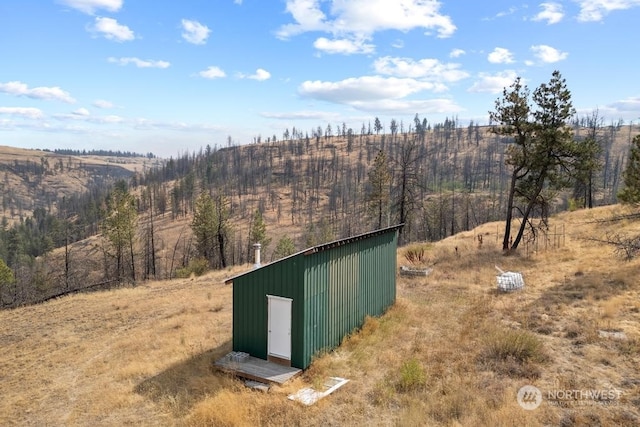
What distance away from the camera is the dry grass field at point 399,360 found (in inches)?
379

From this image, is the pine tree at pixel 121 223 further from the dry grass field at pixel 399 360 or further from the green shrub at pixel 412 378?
the green shrub at pixel 412 378

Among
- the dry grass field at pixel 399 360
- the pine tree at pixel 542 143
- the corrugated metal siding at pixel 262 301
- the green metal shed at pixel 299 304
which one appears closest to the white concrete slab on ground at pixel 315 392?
the dry grass field at pixel 399 360

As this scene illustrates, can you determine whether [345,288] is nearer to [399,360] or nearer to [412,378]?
[399,360]

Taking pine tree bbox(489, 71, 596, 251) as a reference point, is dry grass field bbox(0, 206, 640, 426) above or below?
below

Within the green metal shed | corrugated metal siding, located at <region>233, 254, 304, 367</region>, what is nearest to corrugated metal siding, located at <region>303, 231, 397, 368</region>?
the green metal shed

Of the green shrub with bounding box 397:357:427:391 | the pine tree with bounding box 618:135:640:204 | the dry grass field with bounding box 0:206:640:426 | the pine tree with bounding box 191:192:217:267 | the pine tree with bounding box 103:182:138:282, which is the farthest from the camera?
the pine tree with bounding box 191:192:217:267

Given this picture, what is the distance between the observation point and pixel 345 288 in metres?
14.5

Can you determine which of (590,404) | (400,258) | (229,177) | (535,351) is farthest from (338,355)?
(229,177)

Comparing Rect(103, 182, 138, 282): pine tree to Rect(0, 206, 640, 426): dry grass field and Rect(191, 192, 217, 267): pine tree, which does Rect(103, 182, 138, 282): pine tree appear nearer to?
Rect(191, 192, 217, 267): pine tree

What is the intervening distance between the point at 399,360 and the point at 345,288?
10.5 feet

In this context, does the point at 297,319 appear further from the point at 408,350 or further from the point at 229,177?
the point at 229,177

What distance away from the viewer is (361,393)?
1062cm

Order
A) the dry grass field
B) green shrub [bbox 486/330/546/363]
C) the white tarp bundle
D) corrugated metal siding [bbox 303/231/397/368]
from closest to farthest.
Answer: the dry grass field
green shrub [bbox 486/330/546/363]
corrugated metal siding [bbox 303/231/397/368]
the white tarp bundle

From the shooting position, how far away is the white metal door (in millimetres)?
12484
